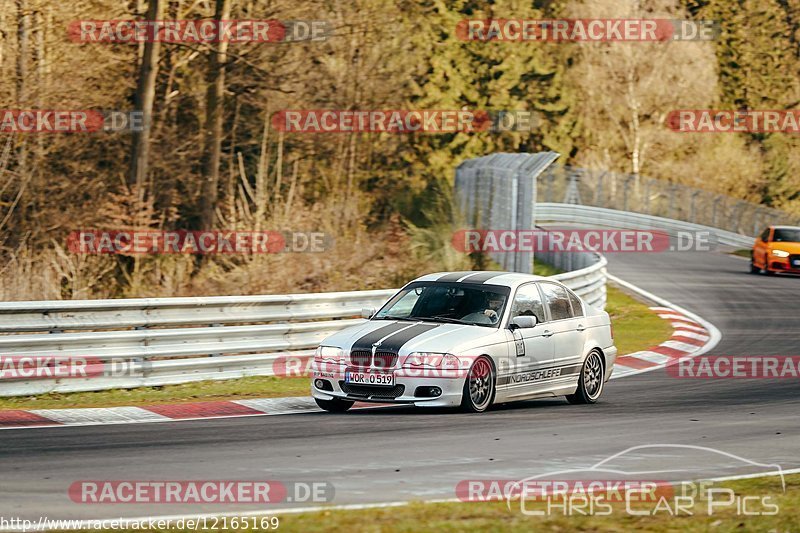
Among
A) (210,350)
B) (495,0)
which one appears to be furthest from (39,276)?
(495,0)

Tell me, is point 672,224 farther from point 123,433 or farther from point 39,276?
point 123,433

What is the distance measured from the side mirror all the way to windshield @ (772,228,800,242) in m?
22.7

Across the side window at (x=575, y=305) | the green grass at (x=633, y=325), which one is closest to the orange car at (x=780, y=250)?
the green grass at (x=633, y=325)

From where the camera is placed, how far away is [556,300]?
13.8 metres

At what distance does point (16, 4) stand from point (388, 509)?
2355cm

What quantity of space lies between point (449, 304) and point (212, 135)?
72.2ft

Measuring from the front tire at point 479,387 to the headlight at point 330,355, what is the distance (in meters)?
1.23

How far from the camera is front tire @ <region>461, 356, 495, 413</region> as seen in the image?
39.6 ft

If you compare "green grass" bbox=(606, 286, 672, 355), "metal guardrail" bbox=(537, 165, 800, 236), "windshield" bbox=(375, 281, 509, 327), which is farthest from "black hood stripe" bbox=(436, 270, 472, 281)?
"metal guardrail" bbox=(537, 165, 800, 236)

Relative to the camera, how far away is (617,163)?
75.1 m

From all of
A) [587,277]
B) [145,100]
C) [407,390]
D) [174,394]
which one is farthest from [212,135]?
[407,390]

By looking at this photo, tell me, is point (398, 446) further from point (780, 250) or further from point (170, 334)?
point (780, 250)

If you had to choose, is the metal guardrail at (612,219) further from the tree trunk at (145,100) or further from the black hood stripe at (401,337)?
the black hood stripe at (401,337)

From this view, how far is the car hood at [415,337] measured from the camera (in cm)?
1195
